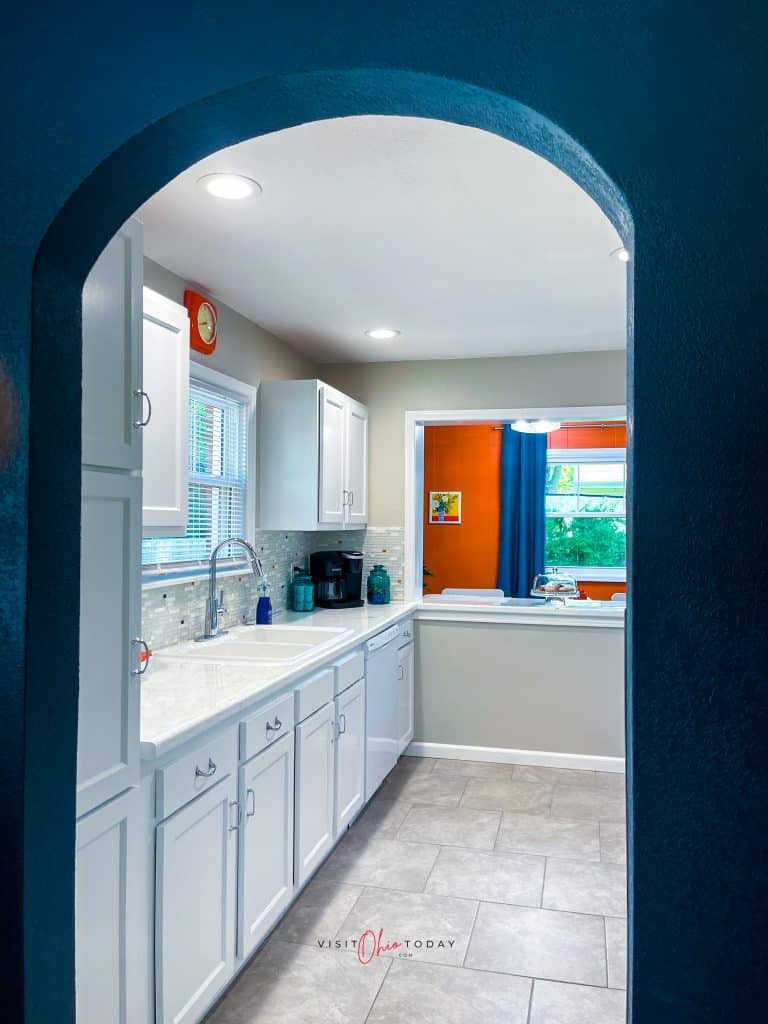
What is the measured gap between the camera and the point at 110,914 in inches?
64.8

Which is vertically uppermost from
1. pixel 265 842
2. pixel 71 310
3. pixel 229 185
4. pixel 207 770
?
pixel 229 185

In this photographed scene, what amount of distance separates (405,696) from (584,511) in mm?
3275

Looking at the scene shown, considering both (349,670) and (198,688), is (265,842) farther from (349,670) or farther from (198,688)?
(349,670)

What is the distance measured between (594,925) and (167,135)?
2822 millimetres

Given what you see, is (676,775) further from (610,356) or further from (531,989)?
(610,356)

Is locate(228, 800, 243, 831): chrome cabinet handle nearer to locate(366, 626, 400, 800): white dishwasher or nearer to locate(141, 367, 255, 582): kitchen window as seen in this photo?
locate(141, 367, 255, 582): kitchen window

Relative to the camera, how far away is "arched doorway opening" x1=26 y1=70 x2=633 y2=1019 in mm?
1007

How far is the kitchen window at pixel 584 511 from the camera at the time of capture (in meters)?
7.09

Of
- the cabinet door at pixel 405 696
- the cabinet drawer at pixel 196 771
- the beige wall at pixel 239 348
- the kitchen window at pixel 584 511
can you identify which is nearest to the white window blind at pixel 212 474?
the beige wall at pixel 239 348

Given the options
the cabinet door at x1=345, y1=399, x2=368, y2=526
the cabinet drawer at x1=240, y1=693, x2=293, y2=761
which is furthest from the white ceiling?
the cabinet drawer at x1=240, y1=693, x2=293, y2=761

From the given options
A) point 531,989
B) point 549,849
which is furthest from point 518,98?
point 549,849

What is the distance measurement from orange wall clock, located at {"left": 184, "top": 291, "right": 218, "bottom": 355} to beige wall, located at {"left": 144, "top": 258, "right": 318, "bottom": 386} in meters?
0.03

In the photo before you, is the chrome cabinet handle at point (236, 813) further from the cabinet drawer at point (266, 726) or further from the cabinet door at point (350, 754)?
the cabinet door at point (350, 754)

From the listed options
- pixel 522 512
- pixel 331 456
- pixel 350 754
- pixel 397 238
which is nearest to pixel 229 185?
pixel 397 238
